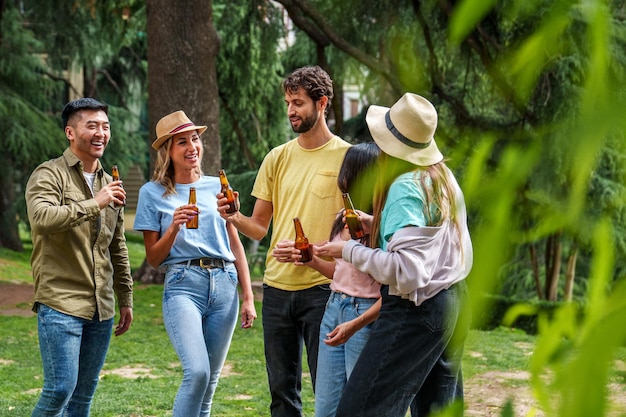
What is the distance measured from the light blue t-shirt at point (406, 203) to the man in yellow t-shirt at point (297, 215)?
1.02m

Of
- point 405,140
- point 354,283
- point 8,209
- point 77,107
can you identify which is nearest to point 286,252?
point 354,283

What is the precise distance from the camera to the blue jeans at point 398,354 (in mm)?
3020

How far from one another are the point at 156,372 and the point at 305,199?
15.4 feet

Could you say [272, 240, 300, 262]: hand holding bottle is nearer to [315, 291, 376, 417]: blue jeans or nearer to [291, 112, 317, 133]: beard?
A: [315, 291, 376, 417]: blue jeans

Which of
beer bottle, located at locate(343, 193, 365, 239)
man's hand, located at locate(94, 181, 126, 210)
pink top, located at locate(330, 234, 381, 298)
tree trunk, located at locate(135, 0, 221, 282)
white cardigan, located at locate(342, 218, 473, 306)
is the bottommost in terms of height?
pink top, located at locate(330, 234, 381, 298)

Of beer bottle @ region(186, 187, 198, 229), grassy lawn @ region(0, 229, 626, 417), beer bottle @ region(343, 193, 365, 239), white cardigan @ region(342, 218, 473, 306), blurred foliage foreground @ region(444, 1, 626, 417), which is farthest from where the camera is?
grassy lawn @ region(0, 229, 626, 417)

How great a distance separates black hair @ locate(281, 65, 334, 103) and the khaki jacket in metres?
0.91

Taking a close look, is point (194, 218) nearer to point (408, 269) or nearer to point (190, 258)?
point (190, 258)

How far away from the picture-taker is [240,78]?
16078mm

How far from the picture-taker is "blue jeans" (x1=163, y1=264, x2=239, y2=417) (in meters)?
4.14

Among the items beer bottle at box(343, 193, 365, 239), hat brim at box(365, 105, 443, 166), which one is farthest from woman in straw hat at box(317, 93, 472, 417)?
beer bottle at box(343, 193, 365, 239)

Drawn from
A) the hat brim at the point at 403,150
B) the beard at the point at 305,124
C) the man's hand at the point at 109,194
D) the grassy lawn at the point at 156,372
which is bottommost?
the grassy lawn at the point at 156,372

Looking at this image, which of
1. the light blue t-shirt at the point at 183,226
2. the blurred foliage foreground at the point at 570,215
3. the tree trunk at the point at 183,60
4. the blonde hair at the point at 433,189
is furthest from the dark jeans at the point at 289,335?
the tree trunk at the point at 183,60

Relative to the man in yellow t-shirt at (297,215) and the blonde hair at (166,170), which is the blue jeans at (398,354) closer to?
the man in yellow t-shirt at (297,215)
